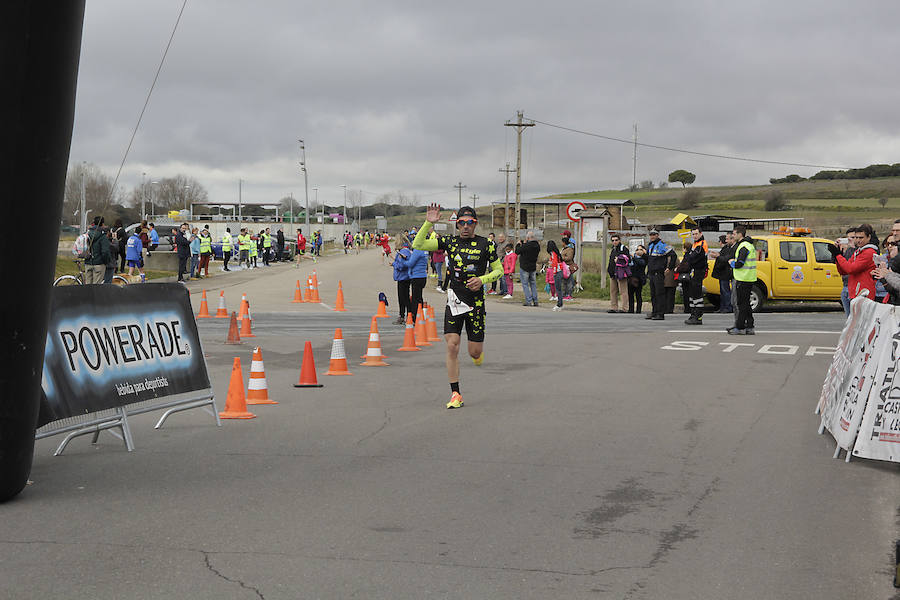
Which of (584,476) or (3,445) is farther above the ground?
(3,445)

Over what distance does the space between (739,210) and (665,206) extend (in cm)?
2248

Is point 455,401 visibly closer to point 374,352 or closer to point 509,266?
point 374,352

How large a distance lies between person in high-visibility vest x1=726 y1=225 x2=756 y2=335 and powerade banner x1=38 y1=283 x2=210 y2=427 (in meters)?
11.0

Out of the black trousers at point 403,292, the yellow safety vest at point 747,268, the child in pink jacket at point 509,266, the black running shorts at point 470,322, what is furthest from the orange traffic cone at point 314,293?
the black running shorts at point 470,322

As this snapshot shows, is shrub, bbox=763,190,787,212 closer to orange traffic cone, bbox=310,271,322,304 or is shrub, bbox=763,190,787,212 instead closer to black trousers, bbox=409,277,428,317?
orange traffic cone, bbox=310,271,322,304

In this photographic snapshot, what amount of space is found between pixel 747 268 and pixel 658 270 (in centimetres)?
535

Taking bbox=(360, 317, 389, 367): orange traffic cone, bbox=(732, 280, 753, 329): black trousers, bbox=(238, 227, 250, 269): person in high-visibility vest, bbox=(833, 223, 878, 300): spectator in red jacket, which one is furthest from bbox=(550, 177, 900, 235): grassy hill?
bbox=(360, 317, 389, 367): orange traffic cone

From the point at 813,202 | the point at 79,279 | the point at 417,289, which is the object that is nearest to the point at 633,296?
the point at 417,289

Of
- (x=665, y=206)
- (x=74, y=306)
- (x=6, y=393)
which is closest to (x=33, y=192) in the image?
(x=6, y=393)

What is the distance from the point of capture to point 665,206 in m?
133

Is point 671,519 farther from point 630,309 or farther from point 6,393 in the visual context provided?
point 630,309

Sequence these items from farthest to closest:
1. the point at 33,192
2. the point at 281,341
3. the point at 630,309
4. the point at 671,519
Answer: the point at 630,309, the point at 281,341, the point at 671,519, the point at 33,192

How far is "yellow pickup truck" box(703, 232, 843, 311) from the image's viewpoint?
2473 centimetres

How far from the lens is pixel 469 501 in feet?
20.8
